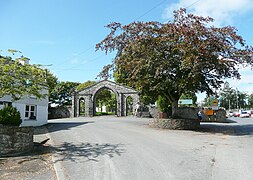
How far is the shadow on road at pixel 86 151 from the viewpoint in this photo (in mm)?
9391

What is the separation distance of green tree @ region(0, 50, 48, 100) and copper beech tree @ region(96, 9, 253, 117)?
29.5 feet

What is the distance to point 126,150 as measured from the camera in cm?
1035

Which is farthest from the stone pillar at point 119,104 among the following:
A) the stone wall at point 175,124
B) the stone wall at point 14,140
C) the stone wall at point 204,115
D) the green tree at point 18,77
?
the stone wall at point 14,140

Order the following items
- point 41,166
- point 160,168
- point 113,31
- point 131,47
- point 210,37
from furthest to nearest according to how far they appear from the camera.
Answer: point 113,31
point 131,47
point 210,37
point 41,166
point 160,168

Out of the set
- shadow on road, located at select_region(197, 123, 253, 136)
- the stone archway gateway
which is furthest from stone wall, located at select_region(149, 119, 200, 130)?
the stone archway gateway

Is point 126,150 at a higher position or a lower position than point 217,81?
lower

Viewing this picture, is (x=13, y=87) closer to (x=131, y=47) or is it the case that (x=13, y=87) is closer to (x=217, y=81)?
(x=131, y=47)

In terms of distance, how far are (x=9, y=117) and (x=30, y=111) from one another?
1326 cm

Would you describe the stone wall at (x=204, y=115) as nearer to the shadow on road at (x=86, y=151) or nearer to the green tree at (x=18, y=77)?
the shadow on road at (x=86, y=151)

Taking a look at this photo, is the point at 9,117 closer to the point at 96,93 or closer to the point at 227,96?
the point at 96,93

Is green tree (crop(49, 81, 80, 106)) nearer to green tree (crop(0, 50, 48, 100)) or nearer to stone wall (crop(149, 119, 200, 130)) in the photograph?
stone wall (crop(149, 119, 200, 130))

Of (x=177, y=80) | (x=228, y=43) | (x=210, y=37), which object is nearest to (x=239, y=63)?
(x=228, y=43)

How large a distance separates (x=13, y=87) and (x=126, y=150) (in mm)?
5928

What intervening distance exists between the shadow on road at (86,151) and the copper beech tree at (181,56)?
339 inches
